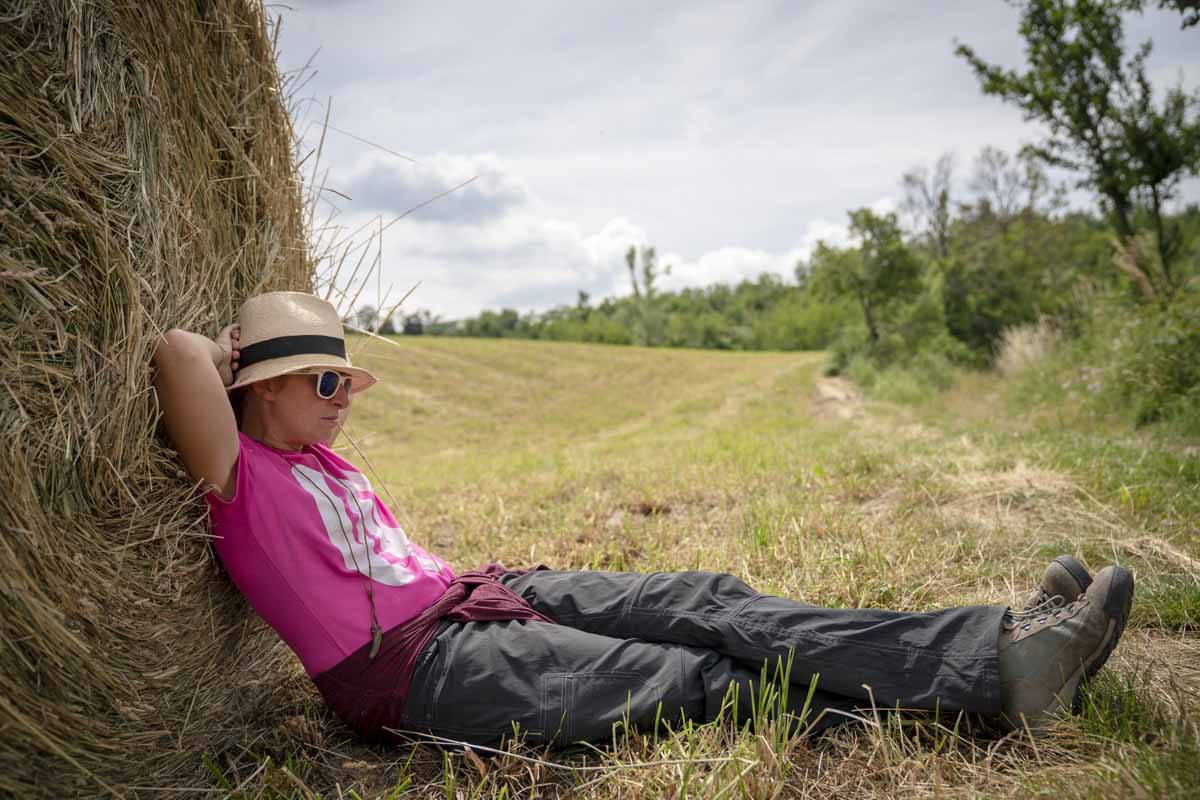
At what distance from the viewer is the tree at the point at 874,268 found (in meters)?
16.2

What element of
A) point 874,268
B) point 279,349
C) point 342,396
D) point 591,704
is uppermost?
point 874,268

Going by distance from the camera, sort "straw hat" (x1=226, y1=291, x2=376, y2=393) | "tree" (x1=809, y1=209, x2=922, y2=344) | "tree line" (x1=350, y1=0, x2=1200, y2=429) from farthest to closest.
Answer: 1. "tree" (x1=809, y1=209, x2=922, y2=344)
2. "tree line" (x1=350, y1=0, x2=1200, y2=429)
3. "straw hat" (x1=226, y1=291, x2=376, y2=393)

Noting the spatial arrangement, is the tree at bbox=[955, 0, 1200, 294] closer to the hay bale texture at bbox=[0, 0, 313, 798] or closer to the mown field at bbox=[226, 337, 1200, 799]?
the mown field at bbox=[226, 337, 1200, 799]

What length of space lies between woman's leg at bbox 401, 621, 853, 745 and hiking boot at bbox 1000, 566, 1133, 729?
0.42 meters

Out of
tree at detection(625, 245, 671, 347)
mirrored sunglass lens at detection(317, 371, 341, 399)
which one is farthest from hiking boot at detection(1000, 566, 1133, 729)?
tree at detection(625, 245, 671, 347)

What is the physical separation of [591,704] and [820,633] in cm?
65

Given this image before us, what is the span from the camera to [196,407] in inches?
65.2

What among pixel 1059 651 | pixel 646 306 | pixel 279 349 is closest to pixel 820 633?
pixel 1059 651

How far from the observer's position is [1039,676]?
1690mm

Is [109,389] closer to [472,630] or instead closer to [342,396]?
[342,396]

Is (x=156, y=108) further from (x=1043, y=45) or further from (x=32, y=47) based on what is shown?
(x=1043, y=45)

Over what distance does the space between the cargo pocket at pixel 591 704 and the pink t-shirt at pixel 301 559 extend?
477 mm

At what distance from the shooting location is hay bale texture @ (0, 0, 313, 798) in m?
1.36

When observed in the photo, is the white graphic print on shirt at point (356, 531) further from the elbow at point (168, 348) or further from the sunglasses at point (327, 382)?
the elbow at point (168, 348)
